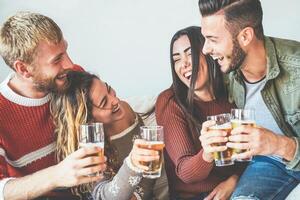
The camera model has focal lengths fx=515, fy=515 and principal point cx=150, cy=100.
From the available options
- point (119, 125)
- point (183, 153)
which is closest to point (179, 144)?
point (183, 153)

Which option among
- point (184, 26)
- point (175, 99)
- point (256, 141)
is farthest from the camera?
point (184, 26)

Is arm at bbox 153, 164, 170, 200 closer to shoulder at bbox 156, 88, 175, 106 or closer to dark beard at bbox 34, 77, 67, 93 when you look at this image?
shoulder at bbox 156, 88, 175, 106

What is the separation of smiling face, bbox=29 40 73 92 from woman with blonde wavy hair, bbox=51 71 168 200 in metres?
0.06

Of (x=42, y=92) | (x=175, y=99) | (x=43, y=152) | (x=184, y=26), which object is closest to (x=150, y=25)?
(x=184, y=26)

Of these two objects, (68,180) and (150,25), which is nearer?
(68,180)

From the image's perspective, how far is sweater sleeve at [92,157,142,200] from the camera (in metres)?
1.67

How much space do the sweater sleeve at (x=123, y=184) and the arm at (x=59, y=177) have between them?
109 mm

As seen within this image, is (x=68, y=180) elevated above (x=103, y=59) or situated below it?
below

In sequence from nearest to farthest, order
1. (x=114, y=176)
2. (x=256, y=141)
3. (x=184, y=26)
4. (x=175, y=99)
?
(x=256, y=141), (x=114, y=176), (x=175, y=99), (x=184, y=26)

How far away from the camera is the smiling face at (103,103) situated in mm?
1891

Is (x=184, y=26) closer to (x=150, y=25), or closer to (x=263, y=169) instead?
(x=150, y=25)

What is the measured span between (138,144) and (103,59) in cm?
70

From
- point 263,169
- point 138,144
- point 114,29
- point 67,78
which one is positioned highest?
point 114,29

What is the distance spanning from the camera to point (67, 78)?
74.4 inches
